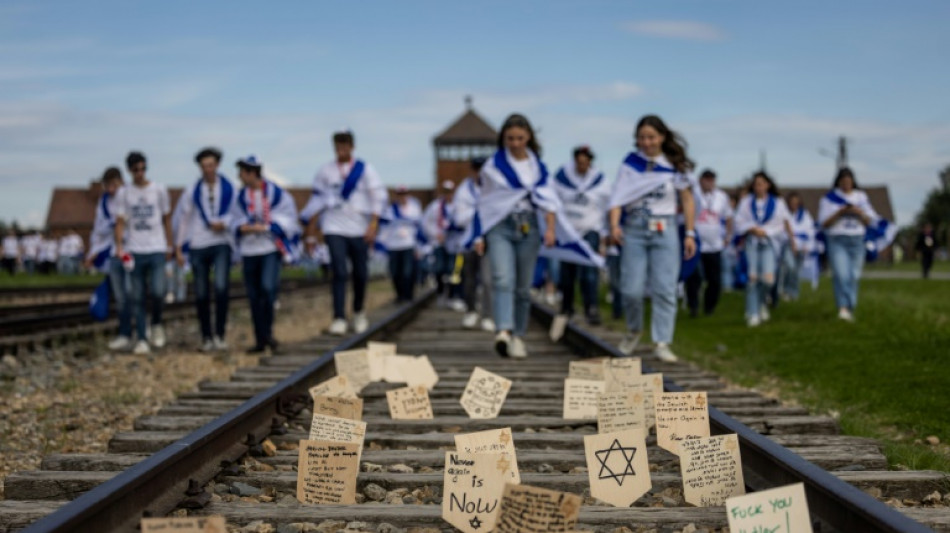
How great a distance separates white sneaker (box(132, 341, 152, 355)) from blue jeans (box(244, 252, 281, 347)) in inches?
43.3

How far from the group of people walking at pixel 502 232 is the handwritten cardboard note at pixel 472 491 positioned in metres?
5.04

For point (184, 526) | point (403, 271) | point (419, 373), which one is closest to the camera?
point (184, 526)

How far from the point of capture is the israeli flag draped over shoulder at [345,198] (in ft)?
37.6

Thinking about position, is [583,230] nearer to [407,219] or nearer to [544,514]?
[407,219]

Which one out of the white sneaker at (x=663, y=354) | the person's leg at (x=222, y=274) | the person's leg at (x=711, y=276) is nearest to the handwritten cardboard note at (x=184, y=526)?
the white sneaker at (x=663, y=354)

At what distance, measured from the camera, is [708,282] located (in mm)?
16266

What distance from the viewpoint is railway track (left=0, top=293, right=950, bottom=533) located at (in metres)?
3.66

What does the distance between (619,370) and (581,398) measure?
0.24 m

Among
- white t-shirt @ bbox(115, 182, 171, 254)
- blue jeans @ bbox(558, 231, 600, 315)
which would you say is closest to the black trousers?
blue jeans @ bbox(558, 231, 600, 315)

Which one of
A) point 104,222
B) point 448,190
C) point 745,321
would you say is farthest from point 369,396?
point 448,190

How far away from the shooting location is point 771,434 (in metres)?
5.46

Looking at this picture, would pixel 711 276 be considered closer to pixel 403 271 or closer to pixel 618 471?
pixel 403 271

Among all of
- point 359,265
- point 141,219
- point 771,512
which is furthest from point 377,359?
point 141,219

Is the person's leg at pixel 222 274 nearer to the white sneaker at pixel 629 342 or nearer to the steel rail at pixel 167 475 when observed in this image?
the white sneaker at pixel 629 342
